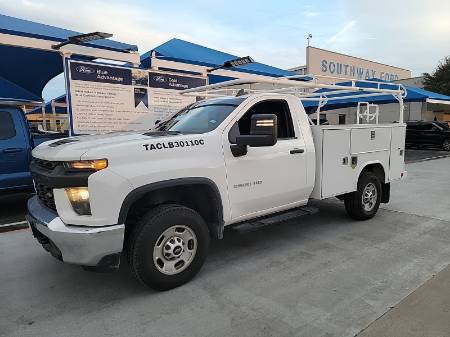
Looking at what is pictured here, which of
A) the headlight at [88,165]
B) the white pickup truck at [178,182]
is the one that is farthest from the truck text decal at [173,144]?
the headlight at [88,165]

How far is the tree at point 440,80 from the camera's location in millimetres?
36312

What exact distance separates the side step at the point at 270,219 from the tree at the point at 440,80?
37.6 m

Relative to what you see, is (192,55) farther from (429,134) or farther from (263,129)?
(429,134)

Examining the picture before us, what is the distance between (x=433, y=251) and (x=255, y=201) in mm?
2348

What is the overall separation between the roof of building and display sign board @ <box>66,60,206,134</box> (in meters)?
1.03

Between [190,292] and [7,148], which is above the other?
[7,148]

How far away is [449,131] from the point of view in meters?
20.0

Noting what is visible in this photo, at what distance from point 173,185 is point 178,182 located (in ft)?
0.19

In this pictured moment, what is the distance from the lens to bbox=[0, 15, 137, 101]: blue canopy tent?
796cm

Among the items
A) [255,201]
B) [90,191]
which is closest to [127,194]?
[90,191]

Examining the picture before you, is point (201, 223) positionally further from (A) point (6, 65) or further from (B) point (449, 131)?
(B) point (449, 131)

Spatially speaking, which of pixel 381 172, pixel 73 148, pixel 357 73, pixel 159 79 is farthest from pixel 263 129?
pixel 357 73

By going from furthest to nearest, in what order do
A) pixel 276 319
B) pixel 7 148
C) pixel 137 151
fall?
pixel 7 148, pixel 137 151, pixel 276 319

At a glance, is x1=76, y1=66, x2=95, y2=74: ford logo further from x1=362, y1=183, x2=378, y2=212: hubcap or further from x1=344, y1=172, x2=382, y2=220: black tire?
x1=362, y1=183, x2=378, y2=212: hubcap
